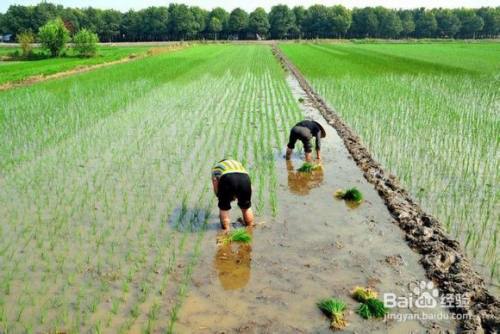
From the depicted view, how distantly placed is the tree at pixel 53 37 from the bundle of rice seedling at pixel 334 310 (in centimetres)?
4281

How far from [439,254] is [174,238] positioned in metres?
3.47

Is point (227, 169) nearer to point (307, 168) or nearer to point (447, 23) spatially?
point (307, 168)

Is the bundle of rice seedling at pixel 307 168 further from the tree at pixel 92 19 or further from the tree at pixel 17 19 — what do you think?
the tree at pixel 17 19

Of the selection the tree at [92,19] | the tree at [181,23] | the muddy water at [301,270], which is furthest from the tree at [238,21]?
the muddy water at [301,270]

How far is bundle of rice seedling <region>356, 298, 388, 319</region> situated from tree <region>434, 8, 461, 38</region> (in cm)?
10768

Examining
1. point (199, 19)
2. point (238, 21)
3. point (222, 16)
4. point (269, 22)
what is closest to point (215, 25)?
point (199, 19)

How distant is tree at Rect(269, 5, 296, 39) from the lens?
3804 inches

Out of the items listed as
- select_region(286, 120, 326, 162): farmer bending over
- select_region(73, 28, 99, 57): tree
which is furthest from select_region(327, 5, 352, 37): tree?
select_region(286, 120, 326, 162): farmer bending over

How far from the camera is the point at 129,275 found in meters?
5.07

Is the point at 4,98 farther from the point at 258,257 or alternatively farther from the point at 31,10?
the point at 31,10

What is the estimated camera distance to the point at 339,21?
9219 cm

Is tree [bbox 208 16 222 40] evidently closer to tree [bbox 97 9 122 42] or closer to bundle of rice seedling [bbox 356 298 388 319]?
tree [bbox 97 9 122 42]

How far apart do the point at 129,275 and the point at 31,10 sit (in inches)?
3958

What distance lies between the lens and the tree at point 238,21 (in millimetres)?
96250
